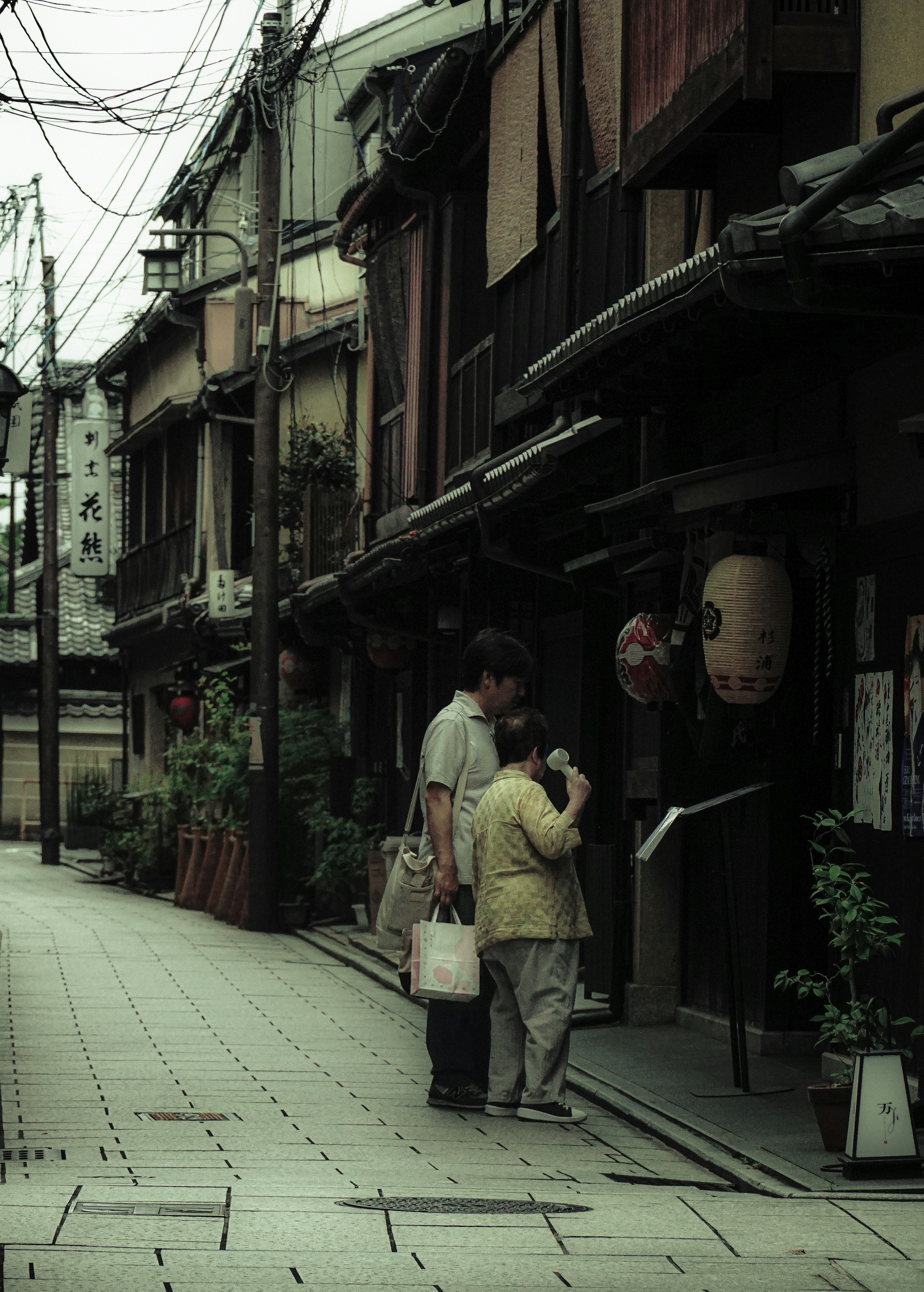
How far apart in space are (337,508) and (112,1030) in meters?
12.5

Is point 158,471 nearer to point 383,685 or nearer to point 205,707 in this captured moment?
point 205,707

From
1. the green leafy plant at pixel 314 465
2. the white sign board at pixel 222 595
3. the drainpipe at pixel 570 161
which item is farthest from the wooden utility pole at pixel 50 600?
the drainpipe at pixel 570 161

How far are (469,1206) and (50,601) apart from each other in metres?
29.2

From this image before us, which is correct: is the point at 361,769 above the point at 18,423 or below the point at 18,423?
below

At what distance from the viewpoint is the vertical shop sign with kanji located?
3459 centimetres

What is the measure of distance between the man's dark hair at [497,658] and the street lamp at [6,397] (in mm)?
3843

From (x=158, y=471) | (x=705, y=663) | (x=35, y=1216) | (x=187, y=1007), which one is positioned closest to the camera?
(x=35, y=1216)

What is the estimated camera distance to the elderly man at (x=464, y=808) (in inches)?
365

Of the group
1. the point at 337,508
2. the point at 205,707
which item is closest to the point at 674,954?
the point at 337,508

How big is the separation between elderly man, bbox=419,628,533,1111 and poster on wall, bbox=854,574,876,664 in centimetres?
181

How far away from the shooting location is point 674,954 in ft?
41.1

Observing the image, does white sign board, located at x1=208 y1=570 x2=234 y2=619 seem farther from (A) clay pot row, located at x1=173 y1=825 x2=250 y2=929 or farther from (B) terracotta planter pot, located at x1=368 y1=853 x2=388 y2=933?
(B) terracotta planter pot, located at x1=368 y1=853 x2=388 y2=933

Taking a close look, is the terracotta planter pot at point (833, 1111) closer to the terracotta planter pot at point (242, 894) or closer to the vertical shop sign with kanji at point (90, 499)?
the terracotta planter pot at point (242, 894)

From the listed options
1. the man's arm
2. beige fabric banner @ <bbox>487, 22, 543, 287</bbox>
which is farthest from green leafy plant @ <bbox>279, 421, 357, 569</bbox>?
the man's arm
